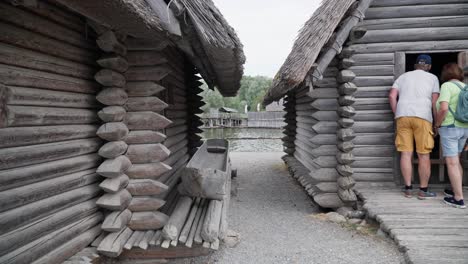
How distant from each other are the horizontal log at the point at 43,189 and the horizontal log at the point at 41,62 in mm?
1091

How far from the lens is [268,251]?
148 inches

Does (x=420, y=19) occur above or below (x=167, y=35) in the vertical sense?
above

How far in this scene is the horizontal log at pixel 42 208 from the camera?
7.22 feet

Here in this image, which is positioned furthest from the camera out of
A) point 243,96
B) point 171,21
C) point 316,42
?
point 243,96

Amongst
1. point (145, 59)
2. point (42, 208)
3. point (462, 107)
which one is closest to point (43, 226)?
point (42, 208)

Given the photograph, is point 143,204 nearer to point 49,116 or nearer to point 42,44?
point 49,116

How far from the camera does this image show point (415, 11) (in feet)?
16.2

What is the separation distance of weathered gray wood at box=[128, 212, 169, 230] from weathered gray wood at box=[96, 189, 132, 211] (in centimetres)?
25

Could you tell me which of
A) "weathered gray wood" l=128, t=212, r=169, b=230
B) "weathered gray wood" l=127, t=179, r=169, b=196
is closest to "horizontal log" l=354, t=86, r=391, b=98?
"weathered gray wood" l=127, t=179, r=169, b=196

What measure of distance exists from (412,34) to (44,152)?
5.92 metres

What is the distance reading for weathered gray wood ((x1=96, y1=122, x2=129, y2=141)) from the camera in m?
3.22

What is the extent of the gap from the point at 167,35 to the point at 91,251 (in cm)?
259

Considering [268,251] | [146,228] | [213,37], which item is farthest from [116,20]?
[268,251]

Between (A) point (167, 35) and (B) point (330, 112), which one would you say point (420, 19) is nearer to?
(B) point (330, 112)
